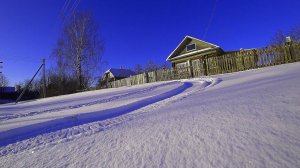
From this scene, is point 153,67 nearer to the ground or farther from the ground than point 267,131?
farther from the ground

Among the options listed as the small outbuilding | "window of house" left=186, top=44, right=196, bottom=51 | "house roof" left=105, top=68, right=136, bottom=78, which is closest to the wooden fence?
"window of house" left=186, top=44, right=196, bottom=51

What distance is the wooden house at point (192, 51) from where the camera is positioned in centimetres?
2436

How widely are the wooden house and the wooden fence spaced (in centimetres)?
508

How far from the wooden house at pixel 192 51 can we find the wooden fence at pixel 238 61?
508 centimetres

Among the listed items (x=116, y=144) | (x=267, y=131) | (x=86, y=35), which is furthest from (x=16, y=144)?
(x=86, y=35)

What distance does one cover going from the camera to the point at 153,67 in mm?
66562

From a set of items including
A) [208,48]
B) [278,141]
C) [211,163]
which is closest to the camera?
[211,163]

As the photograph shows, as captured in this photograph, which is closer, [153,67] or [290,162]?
[290,162]

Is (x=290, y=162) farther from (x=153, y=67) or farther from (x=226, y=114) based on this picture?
(x=153, y=67)

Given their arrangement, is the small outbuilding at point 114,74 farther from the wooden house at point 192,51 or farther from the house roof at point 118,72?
the wooden house at point 192,51

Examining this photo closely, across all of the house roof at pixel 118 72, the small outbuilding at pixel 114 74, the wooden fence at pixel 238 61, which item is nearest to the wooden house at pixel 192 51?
the wooden fence at pixel 238 61

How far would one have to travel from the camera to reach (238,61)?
609 inches

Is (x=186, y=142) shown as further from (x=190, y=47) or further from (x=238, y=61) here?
(x=190, y=47)

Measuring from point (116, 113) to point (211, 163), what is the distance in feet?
11.4
